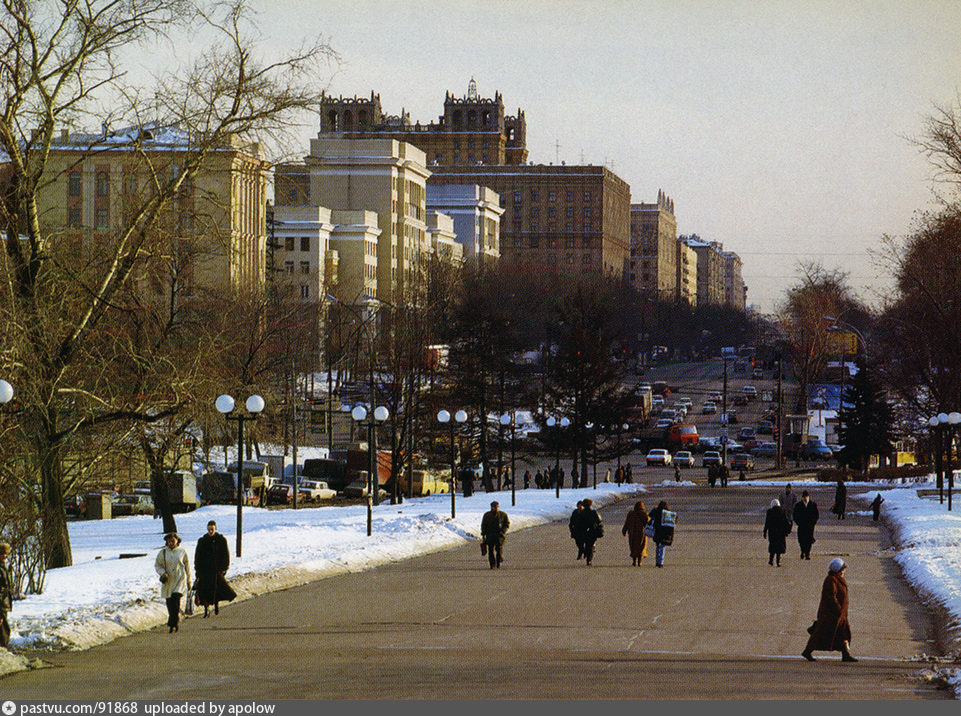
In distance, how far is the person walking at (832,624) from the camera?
16109mm

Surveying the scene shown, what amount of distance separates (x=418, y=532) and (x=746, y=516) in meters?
14.6

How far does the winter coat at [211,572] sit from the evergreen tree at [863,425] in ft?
195

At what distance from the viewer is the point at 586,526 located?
28.0 meters

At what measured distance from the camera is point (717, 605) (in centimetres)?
2133

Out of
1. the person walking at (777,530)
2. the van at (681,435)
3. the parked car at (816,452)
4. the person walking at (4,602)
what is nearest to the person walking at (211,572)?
the person walking at (4,602)

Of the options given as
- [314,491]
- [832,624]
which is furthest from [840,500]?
[832,624]

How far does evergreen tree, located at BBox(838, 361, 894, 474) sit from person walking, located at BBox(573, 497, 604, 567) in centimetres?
4951

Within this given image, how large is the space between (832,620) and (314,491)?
151ft

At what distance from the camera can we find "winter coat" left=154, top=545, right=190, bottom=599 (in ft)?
61.2

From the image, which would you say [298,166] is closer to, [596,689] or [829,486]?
[596,689]

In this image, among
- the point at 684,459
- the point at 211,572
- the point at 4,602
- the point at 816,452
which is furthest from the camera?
the point at 816,452

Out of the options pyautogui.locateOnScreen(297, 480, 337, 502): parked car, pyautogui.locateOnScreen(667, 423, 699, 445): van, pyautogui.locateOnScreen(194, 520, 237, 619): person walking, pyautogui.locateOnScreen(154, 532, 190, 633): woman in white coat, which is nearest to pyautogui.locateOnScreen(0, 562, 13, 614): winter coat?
pyautogui.locateOnScreen(154, 532, 190, 633): woman in white coat

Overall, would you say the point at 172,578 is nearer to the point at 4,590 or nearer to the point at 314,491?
the point at 4,590

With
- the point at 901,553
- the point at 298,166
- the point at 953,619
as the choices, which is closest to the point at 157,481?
the point at 298,166
